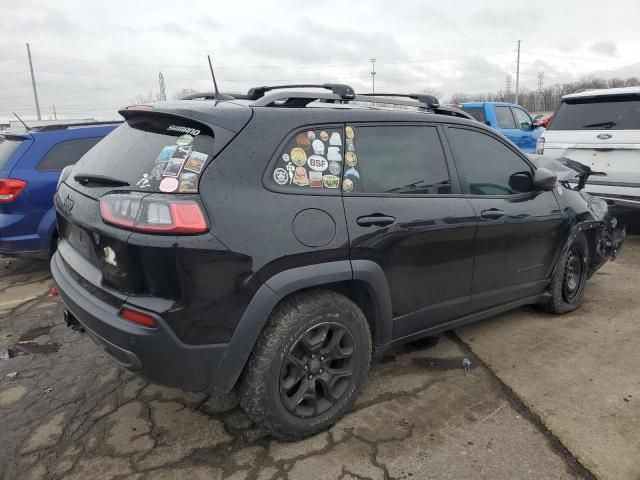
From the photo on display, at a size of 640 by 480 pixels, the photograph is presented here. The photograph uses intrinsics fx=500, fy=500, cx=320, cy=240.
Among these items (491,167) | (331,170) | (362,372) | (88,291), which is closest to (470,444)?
(362,372)

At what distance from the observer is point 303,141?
2539 millimetres

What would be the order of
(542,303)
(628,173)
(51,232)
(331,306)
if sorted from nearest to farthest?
(331,306) → (542,303) → (51,232) → (628,173)

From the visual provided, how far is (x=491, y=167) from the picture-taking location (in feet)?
11.4

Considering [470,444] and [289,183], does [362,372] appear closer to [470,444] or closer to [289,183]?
[470,444]

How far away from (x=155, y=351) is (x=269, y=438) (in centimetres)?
86

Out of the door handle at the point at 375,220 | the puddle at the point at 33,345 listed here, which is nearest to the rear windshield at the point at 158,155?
the door handle at the point at 375,220

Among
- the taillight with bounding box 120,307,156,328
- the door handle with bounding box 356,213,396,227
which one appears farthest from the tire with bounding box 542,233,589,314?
the taillight with bounding box 120,307,156,328

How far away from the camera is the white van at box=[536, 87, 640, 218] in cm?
597

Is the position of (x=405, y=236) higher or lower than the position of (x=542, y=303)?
higher

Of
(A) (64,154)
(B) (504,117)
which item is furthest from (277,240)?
(B) (504,117)

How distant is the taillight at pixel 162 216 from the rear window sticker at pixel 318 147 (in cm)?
72

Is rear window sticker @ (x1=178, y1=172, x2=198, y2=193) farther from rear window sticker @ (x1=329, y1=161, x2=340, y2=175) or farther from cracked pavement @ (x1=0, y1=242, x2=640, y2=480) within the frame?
cracked pavement @ (x1=0, y1=242, x2=640, y2=480)

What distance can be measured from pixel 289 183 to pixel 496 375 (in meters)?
1.95

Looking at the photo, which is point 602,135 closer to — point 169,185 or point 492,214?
point 492,214
